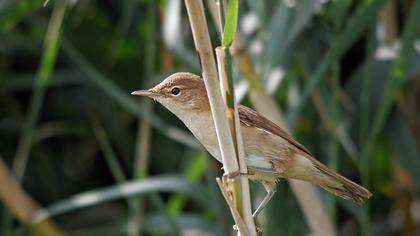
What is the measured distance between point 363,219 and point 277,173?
1.70 ft

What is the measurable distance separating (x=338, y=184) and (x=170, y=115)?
1.74 meters

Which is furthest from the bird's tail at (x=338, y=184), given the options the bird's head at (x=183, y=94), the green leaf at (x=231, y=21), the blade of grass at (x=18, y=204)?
the blade of grass at (x=18, y=204)

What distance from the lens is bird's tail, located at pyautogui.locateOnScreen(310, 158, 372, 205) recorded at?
2.44m

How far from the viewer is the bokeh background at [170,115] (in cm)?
305

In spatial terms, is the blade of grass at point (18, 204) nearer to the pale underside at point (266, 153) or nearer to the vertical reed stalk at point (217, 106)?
the pale underside at point (266, 153)

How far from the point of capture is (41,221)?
3525 mm

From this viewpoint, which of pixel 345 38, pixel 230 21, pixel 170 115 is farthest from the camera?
pixel 170 115

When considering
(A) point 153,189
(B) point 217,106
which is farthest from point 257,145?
(A) point 153,189

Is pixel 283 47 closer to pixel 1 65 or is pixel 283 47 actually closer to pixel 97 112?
pixel 97 112

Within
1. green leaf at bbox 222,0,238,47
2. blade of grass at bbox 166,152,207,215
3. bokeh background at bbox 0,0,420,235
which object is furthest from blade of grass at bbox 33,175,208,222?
green leaf at bbox 222,0,238,47

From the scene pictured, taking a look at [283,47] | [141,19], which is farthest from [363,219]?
[141,19]

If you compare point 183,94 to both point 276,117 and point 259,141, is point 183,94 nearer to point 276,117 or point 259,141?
point 259,141

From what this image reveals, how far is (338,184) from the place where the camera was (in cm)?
248

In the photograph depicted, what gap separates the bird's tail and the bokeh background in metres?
0.40
